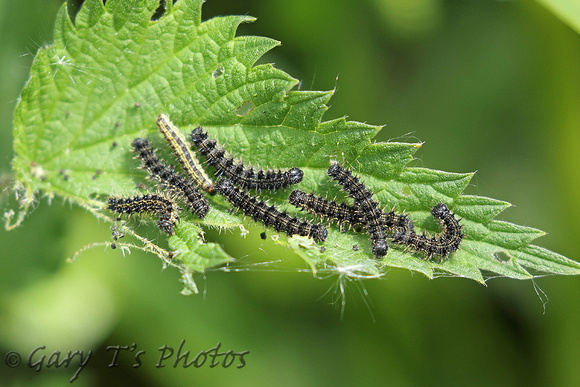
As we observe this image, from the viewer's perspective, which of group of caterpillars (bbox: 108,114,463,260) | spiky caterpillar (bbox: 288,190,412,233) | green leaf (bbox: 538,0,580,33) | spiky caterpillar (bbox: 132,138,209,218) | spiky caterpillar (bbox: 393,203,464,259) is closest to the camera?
spiky caterpillar (bbox: 393,203,464,259)

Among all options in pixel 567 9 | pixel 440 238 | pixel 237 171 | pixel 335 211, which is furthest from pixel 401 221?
pixel 567 9

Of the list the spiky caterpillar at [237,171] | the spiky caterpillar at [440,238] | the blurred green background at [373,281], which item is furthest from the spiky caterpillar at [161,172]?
the spiky caterpillar at [440,238]

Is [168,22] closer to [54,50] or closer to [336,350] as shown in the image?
[54,50]

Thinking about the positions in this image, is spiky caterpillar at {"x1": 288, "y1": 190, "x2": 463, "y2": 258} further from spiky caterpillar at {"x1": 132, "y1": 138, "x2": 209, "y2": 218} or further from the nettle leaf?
spiky caterpillar at {"x1": 132, "y1": 138, "x2": 209, "y2": 218}

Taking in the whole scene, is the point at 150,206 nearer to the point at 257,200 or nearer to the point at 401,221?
the point at 257,200

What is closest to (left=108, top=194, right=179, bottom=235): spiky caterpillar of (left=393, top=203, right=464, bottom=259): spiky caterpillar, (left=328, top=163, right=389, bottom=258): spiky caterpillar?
(left=328, top=163, right=389, bottom=258): spiky caterpillar

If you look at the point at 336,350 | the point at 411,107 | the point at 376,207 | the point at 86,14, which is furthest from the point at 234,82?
the point at 336,350
